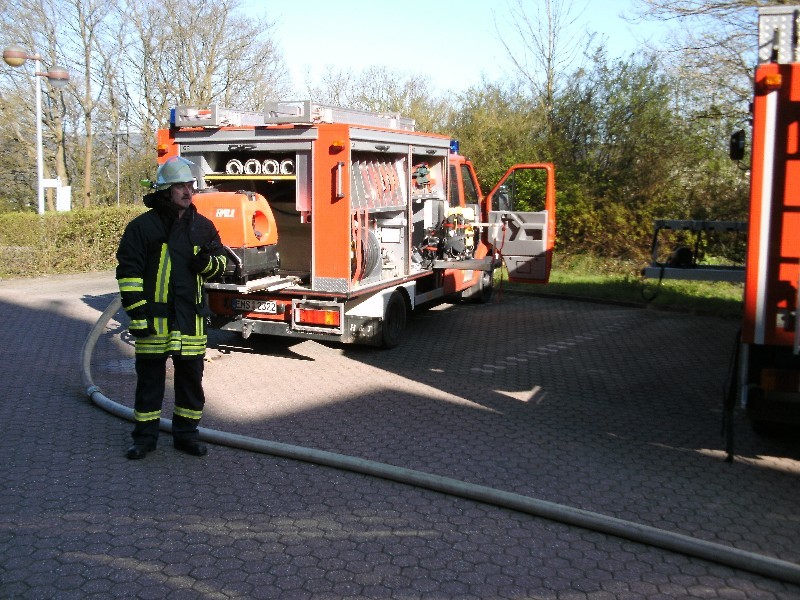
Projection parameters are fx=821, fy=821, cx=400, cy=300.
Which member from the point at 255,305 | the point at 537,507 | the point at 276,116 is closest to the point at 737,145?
the point at 537,507

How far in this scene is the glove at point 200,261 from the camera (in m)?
5.36

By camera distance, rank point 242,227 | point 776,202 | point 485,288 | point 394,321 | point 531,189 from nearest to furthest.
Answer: point 776,202 → point 242,227 → point 394,321 → point 485,288 → point 531,189

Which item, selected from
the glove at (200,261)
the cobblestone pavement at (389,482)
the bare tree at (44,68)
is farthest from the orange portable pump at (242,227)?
the bare tree at (44,68)

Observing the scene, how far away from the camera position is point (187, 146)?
28.8ft

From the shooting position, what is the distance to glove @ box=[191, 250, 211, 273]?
5.36 m

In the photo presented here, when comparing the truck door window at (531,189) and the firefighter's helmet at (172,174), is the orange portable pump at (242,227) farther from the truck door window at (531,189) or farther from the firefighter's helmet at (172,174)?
the truck door window at (531,189)

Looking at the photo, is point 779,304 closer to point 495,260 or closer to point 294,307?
point 294,307

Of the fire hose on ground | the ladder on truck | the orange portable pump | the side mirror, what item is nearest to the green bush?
the ladder on truck

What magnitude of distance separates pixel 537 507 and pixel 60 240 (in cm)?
1480

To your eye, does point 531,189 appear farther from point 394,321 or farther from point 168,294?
point 168,294

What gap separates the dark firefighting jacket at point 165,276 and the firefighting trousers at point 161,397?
0.33ft

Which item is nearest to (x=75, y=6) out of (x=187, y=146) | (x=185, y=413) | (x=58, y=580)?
(x=187, y=146)

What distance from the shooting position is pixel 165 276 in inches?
206

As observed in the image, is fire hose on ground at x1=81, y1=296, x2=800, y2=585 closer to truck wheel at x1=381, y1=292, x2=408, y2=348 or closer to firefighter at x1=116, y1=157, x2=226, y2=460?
firefighter at x1=116, y1=157, x2=226, y2=460
